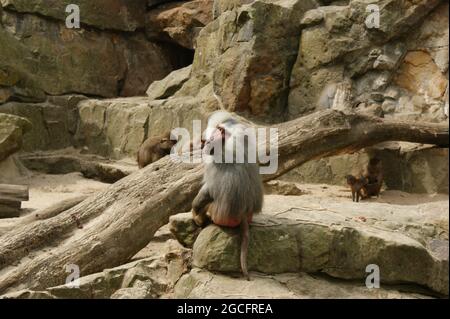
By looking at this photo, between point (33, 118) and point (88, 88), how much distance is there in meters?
1.40

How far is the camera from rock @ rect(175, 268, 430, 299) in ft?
17.1

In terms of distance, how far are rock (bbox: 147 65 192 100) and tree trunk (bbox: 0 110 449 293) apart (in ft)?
14.1

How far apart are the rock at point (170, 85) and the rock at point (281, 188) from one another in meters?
3.88

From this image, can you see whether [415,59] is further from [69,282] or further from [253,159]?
[69,282]

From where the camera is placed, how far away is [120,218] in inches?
258

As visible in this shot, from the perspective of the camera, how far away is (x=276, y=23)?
919 centimetres

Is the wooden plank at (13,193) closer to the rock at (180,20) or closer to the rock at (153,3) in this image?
the rock at (180,20)

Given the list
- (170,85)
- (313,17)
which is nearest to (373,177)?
(313,17)

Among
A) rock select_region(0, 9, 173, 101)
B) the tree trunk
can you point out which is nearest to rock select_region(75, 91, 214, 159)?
rock select_region(0, 9, 173, 101)

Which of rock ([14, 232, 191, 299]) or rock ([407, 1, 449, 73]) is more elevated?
rock ([407, 1, 449, 73])

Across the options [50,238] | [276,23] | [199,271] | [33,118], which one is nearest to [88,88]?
[33,118]

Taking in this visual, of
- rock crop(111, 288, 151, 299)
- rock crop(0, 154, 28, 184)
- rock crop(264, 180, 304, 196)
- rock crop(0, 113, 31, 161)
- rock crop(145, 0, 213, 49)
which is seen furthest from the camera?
rock crop(145, 0, 213, 49)

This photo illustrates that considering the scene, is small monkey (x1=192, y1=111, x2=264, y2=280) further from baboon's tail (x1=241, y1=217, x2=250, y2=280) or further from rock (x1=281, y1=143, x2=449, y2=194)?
rock (x1=281, y1=143, x2=449, y2=194)

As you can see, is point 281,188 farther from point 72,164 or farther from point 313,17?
point 72,164
